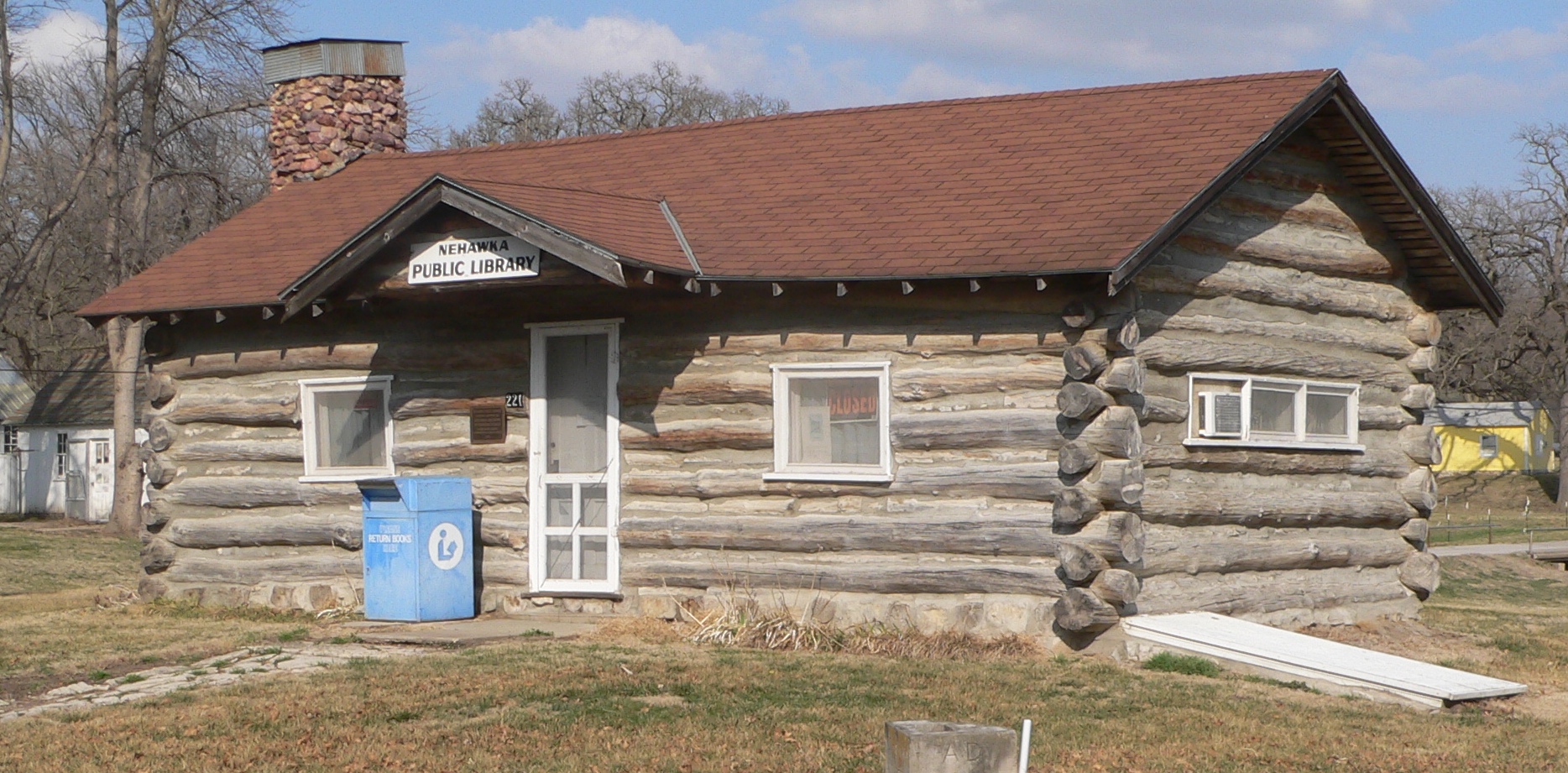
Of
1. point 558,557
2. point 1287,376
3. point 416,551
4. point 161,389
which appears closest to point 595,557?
point 558,557

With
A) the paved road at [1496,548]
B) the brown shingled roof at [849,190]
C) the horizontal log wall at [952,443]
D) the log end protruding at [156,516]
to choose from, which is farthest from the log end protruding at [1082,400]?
the paved road at [1496,548]

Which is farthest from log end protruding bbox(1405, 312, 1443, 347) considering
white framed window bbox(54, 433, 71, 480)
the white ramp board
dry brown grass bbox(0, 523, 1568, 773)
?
white framed window bbox(54, 433, 71, 480)

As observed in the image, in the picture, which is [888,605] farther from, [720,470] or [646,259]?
[646,259]

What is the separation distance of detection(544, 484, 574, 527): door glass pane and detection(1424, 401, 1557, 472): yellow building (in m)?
50.7

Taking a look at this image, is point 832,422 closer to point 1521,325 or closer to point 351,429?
point 351,429

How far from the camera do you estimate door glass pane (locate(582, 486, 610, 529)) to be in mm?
13961

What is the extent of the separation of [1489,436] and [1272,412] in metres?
49.6

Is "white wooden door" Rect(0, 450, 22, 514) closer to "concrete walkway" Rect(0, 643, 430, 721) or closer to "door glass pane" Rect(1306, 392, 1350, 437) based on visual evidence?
"concrete walkway" Rect(0, 643, 430, 721)

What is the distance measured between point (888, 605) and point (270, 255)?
7075 mm

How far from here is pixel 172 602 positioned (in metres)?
15.6

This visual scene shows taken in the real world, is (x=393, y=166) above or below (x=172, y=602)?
above

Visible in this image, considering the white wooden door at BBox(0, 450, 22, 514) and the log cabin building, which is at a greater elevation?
the log cabin building

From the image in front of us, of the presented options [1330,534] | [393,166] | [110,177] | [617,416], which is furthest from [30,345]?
[1330,534]

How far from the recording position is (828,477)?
1295 centimetres
